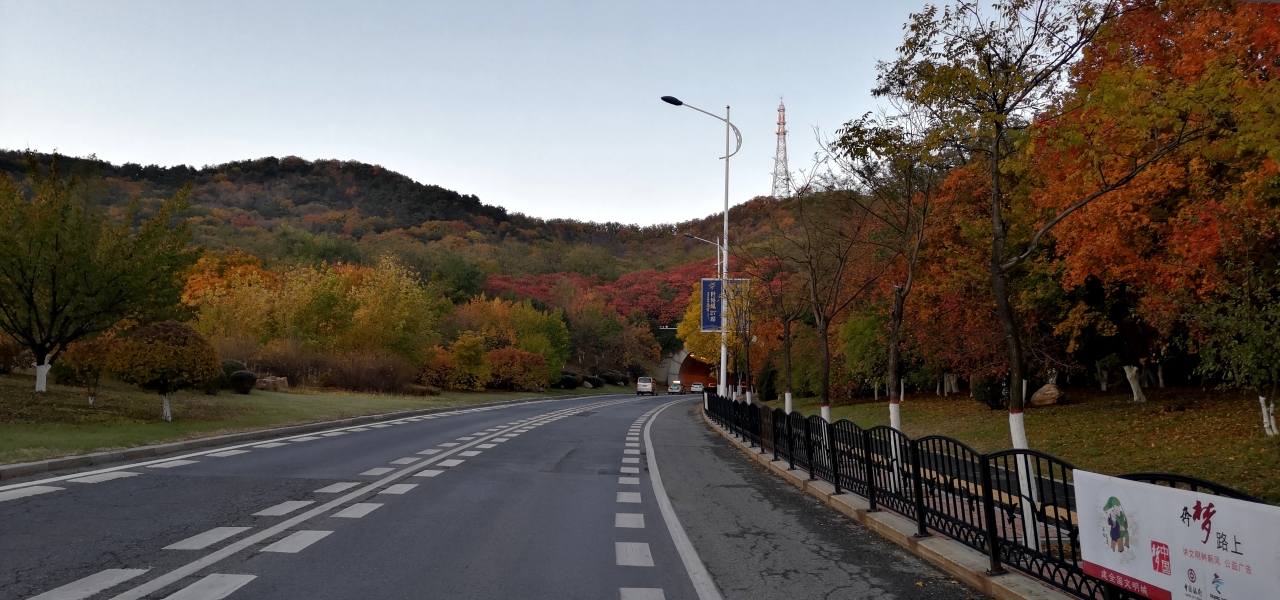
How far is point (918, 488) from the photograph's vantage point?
784 cm

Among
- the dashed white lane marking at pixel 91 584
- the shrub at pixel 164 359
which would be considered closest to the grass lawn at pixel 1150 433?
the dashed white lane marking at pixel 91 584

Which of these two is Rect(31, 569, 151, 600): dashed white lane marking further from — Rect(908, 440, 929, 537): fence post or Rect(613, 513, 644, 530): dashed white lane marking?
Rect(908, 440, 929, 537): fence post

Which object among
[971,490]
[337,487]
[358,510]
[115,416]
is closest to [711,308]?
[115,416]

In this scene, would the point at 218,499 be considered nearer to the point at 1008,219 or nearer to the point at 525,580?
the point at 525,580

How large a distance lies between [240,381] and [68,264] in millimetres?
11571

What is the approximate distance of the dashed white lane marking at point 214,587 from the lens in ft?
16.9

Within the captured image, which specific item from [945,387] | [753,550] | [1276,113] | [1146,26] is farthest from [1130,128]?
[945,387]

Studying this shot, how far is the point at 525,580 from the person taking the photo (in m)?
6.00

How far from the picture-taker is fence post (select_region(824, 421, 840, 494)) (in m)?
10.9

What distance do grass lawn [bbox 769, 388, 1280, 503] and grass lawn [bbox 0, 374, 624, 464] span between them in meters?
17.5

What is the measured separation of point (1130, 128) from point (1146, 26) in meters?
9.14

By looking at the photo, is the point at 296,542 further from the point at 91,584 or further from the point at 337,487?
the point at 337,487

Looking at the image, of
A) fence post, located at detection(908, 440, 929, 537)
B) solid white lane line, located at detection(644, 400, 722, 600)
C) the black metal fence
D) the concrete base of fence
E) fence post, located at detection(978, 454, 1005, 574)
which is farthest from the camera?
fence post, located at detection(908, 440, 929, 537)

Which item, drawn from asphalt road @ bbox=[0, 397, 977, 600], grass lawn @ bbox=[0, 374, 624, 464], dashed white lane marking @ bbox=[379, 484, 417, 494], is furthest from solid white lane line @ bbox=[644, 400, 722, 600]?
grass lawn @ bbox=[0, 374, 624, 464]
